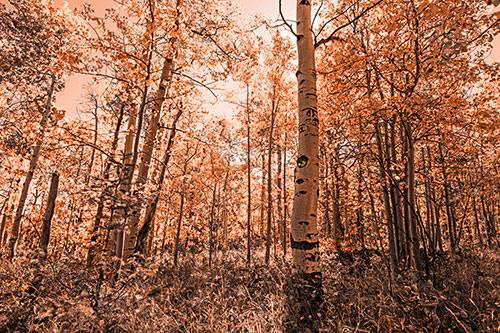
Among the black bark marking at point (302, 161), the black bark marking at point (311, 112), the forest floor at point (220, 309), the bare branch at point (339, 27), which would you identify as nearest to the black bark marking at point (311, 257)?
the forest floor at point (220, 309)

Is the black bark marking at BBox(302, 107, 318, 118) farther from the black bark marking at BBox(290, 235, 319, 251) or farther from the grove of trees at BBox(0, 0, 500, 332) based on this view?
the black bark marking at BBox(290, 235, 319, 251)

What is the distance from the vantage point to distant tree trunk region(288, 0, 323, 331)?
8.94ft

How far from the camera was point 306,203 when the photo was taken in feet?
10.3

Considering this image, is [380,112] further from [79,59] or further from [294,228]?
[79,59]

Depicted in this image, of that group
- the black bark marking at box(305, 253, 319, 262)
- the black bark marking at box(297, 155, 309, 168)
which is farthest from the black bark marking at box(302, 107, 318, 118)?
the black bark marking at box(305, 253, 319, 262)

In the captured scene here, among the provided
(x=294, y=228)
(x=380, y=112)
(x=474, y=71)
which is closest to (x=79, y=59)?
(x=294, y=228)

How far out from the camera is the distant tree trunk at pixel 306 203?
107 inches

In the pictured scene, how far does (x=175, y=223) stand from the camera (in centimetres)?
1119

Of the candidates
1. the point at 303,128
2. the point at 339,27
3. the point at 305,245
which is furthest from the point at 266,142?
the point at 305,245

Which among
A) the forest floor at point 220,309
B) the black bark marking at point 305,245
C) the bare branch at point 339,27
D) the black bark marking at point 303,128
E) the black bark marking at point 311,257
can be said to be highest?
the bare branch at point 339,27

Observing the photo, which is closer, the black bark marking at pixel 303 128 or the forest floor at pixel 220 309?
the forest floor at pixel 220 309

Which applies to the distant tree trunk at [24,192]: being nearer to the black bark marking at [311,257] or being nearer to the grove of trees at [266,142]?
the grove of trees at [266,142]

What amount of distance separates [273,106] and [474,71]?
568cm

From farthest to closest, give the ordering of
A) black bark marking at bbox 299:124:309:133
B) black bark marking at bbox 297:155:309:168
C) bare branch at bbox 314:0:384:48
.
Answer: black bark marking at bbox 299:124:309:133 → black bark marking at bbox 297:155:309:168 → bare branch at bbox 314:0:384:48
